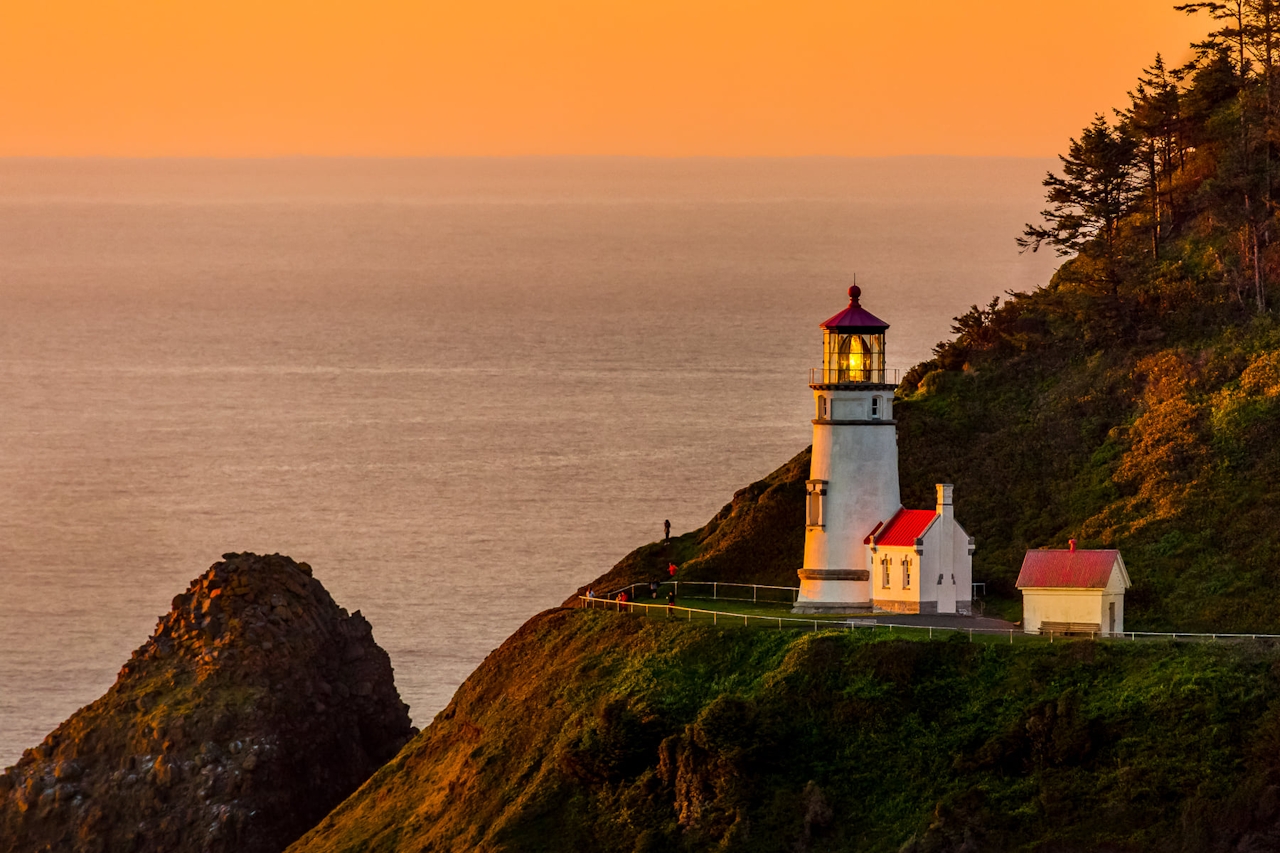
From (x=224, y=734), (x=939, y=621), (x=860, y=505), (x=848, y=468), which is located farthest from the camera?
(x=224, y=734)

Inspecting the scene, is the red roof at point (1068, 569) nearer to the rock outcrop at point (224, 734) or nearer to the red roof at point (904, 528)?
the red roof at point (904, 528)

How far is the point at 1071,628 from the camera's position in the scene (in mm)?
71062

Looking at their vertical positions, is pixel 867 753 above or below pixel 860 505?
below

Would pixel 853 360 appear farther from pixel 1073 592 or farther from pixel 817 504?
pixel 1073 592

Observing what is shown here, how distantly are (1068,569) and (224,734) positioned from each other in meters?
21.9

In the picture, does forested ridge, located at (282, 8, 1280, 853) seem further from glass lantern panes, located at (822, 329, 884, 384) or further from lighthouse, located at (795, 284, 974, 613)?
glass lantern panes, located at (822, 329, 884, 384)

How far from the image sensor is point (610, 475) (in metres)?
146

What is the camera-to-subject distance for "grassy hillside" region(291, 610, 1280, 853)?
63688 mm

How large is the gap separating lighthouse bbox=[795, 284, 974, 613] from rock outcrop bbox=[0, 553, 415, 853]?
13.8 metres

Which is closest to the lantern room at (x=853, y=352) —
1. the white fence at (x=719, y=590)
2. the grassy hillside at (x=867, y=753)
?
the white fence at (x=719, y=590)

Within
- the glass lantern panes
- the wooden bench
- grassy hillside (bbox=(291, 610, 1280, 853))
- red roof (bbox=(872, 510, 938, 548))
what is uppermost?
the glass lantern panes

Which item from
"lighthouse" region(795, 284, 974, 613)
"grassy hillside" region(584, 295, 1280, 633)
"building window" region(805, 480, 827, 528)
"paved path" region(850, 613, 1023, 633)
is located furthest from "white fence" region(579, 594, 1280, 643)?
"grassy hillside" region(584, 295, 1280, 633)

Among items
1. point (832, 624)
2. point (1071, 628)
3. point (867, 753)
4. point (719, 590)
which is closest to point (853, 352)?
point (832, 624)

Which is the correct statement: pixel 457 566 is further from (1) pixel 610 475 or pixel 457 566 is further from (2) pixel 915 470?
(2) pixel 915 470
